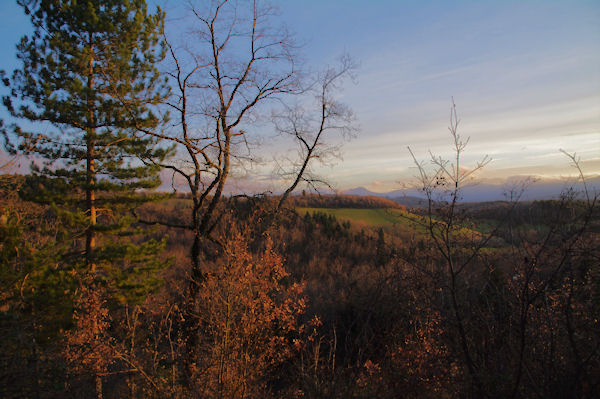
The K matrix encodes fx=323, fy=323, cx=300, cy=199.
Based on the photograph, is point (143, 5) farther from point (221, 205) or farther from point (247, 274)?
point (247, 274)

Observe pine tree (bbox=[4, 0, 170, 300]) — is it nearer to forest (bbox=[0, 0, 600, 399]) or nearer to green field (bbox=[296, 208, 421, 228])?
forest (bbox=[0, 0, 600, 399])

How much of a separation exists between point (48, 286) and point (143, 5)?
9698mm

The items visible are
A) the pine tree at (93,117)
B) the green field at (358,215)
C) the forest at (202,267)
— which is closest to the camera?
the forest at (202,267)

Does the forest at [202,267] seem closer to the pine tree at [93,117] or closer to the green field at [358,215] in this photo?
the pine tree at [93,117]

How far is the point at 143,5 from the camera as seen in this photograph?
1070 cm

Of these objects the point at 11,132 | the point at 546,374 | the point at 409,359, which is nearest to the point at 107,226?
the point at 11,132

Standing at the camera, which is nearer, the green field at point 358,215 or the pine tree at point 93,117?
the pine tree at point 93,117

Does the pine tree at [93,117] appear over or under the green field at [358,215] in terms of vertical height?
over

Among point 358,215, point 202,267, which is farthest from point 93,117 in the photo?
point 358,215

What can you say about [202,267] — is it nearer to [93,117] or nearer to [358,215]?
[93,117]

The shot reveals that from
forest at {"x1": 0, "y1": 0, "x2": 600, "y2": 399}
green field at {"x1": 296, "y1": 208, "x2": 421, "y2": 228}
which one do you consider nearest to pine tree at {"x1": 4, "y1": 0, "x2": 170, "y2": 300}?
forest at {"x1": 0, "y1": 0, "x2": 600, "y2": 399}

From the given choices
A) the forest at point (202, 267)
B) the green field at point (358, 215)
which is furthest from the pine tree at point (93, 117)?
the green field at point (358, 215)

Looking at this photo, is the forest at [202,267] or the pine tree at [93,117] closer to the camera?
the forest at [202,267]

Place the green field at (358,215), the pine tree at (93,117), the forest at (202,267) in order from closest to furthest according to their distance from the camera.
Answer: the forest at (202,267) < the pine tree at (93,117) < the green field at (358,215)
